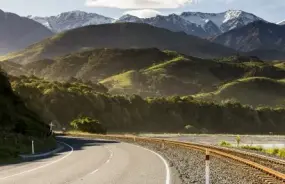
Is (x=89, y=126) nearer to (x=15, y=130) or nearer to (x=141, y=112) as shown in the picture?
(x=15, y=130)

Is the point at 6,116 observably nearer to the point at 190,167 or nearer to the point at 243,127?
the point at 190,167

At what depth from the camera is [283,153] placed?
39.9 meters

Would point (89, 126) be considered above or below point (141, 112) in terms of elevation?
below

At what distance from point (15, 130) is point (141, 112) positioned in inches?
4215

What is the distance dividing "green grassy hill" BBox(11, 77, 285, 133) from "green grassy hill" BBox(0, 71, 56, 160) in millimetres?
64036

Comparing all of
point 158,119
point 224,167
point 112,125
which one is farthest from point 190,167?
point 158,119

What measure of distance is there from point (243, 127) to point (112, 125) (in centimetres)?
4870

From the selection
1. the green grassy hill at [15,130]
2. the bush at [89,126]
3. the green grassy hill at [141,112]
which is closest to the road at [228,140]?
the bush at [89,126]

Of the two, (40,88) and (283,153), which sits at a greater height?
(40,88)

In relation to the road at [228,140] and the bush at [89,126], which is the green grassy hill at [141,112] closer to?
the bush at [89,126]

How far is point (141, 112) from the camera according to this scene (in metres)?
152

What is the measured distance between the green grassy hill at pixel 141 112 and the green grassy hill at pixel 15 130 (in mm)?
64036

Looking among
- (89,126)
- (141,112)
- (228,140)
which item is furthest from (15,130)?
(141,112)

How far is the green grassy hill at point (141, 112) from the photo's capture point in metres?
130
